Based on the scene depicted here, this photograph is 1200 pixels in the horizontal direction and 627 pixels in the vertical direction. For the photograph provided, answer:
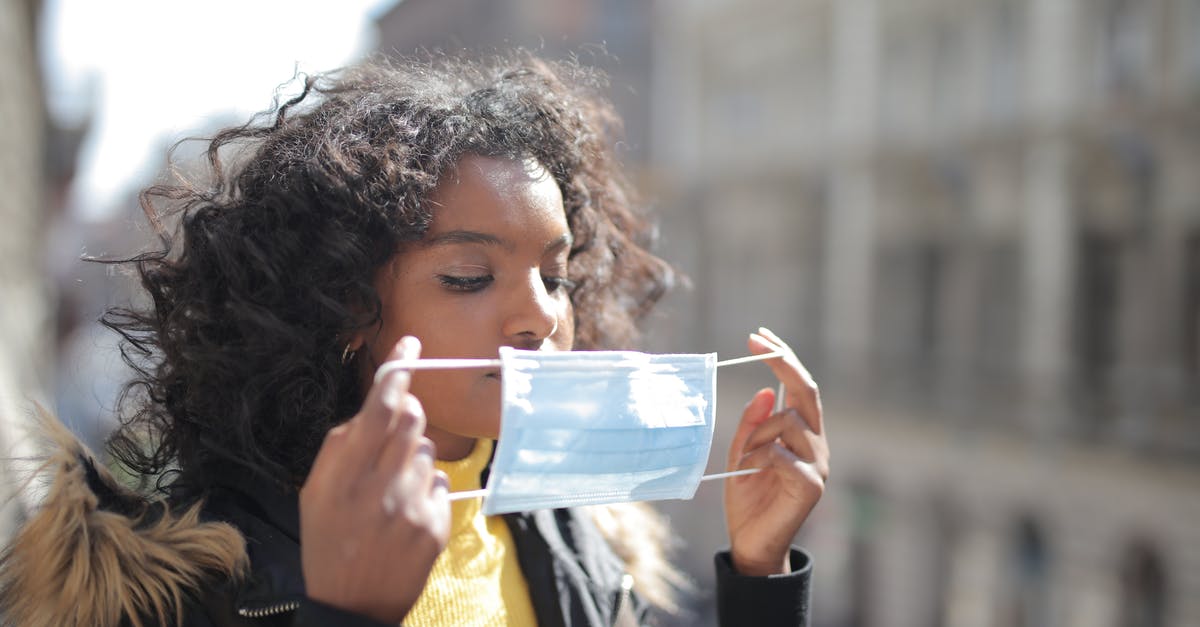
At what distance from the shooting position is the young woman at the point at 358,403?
Result: 1.34m

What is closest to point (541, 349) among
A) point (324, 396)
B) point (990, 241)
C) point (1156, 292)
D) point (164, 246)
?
point (324, 396)

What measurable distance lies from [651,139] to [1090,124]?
47.2ft

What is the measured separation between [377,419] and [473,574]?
0.66 metres

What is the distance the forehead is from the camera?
1.73 meters

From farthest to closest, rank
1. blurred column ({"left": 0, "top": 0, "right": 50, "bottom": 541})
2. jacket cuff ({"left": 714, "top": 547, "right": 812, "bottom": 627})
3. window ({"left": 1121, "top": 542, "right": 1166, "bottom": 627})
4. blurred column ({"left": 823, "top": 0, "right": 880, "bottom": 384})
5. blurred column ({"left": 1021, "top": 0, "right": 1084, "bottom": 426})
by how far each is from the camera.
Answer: blurred column ({"left": 823, "top": 0, "right": 880, "bottom": 384})
blurred column ({"left": 1021, "top": 0, "right": 1084, "bottom": 426})
window ({"left": 1121, "top": 542, "right": 1166, "bottom": 627})
blurred column ({"left": 0, "top": 0, "right": 50, "bottom": 541})
jacket cuff ({"left": 714, "top": 547, "right": 812, "bottom": 627})

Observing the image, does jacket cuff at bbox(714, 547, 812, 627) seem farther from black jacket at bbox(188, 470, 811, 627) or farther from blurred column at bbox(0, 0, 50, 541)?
blurred column at bbox(0, 0, 50, 541)

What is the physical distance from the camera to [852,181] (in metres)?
20.8

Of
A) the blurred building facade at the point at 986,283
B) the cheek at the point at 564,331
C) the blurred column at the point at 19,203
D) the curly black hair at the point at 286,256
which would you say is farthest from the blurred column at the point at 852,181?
the curly black hair at the point at 286,256

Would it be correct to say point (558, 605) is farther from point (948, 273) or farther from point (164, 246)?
point (948, 273)

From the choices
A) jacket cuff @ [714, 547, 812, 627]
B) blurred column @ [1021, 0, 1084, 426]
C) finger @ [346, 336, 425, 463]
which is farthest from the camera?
blurred column @ [1021, 0, 1084, 426]

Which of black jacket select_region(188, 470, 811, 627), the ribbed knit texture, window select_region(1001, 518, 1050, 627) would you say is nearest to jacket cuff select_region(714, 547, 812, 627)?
black jacket select_region(188, 470, 811, 627)

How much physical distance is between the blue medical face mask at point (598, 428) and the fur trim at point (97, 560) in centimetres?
45

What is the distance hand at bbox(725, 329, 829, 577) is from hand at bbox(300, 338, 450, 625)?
86 cm

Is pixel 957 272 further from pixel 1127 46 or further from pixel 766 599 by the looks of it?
pixel 766 599
